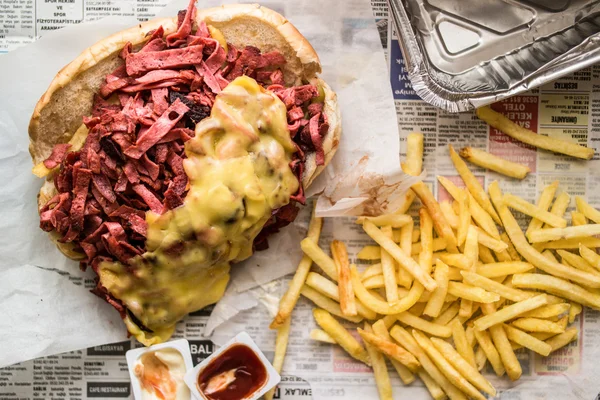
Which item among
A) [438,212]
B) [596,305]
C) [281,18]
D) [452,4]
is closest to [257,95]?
[281,18]

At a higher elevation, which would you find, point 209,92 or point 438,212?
point 209,92

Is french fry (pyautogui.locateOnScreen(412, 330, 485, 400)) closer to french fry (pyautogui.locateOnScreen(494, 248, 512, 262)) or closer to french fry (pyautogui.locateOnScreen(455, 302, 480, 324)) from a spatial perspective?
french fry (pyautogui.locateOnScreen(455, 302, 480, 324))

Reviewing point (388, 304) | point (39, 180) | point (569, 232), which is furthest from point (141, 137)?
point (569, 232)

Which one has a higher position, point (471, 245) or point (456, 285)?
point (471, 245)

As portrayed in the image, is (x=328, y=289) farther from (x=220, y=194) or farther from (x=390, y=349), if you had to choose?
(x=220, y=194)

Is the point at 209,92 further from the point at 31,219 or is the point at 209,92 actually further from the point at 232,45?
the point at 31,219

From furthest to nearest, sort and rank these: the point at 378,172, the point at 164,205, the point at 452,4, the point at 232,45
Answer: the point at 452,4, the point at 378,172, the point at 232,45, the point at 164,205

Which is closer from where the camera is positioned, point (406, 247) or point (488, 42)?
point (406, 247)
